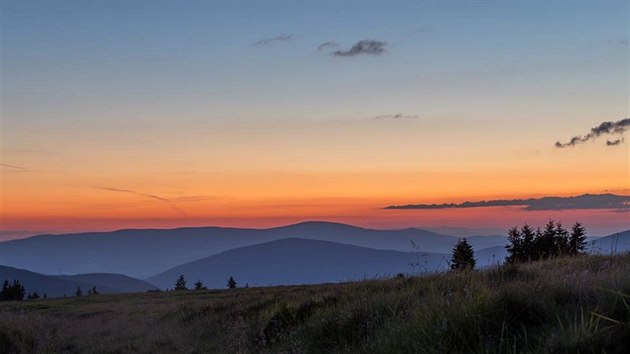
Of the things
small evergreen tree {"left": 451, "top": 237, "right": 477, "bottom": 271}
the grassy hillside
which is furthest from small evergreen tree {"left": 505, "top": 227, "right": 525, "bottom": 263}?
the grassy hillside

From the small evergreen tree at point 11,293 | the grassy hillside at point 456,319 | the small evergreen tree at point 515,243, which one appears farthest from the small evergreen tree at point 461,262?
the small evergreen tree at point 11,293

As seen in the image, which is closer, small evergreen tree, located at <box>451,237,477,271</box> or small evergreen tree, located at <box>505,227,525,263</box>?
small evergreen tree, located at <box>451,237,477,271</box>

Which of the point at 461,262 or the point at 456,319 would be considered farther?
the point at 461,262

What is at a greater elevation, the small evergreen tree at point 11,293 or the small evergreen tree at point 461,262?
the small evergreen tree at point 461,262

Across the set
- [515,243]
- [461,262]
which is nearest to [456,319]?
[461,262]

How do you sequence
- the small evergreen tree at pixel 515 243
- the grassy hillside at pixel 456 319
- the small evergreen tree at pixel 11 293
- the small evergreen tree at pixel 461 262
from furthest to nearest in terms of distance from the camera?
the small evergreen tree at pixel 11 293
the small evergreen tree at pixel 515 243
the small evergreen tree at pixel 461 262
the grassy hillside at pixel 456 319

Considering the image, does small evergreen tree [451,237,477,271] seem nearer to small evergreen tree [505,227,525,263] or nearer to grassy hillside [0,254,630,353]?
grassy hillside [0,254,630,353]

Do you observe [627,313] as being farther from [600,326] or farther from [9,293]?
[9,293]

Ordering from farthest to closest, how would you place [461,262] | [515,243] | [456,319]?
[515,243]
[461,262]
[456,319]

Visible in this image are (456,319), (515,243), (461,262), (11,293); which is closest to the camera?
(456,319)

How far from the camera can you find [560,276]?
27.0 feet

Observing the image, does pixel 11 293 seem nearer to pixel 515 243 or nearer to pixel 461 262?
pixel 515 243

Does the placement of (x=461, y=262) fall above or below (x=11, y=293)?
above

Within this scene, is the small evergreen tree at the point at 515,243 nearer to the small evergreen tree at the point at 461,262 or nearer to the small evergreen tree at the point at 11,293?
the small evergreen tree at the point at 461,262
